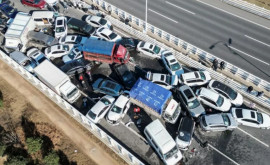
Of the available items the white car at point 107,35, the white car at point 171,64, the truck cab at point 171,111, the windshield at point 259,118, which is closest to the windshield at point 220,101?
the windshield at point 259,118

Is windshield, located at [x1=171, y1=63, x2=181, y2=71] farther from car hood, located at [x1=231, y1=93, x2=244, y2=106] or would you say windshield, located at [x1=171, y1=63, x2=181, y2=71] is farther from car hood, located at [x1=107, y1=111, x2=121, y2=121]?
car hood, located at [x1=107, y1=111, x2=121, y2=121]

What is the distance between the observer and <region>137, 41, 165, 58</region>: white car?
37969 millimetres

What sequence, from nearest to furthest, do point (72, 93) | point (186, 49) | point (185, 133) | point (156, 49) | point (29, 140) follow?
1. point (185, 133)
2. point (29, 140)
3. point (72, 93)
4. point (156, 49)
5. point (186, 49)

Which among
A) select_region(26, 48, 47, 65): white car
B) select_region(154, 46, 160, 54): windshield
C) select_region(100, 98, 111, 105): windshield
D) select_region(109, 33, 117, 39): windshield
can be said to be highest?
select_region(109, 33, 117, 39): windshield

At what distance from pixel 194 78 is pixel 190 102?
3913 millimetres

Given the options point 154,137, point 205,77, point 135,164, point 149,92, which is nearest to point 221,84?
point 205,77

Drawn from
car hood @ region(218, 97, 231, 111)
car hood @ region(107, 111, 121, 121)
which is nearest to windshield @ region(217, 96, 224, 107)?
car hood @ region(218, 97, 231, 111)

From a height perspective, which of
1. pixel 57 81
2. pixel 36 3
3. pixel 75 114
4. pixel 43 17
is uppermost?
pixel 36 3

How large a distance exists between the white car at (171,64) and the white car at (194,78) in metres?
1.26

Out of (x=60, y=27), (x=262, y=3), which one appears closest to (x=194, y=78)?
(x=60, y=27)

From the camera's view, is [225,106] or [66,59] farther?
[66,59]

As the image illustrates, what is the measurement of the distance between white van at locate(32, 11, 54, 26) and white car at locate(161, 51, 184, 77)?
20.3 m

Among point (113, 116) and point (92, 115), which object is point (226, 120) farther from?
point (92, 115)

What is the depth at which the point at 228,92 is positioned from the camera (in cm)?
3269
